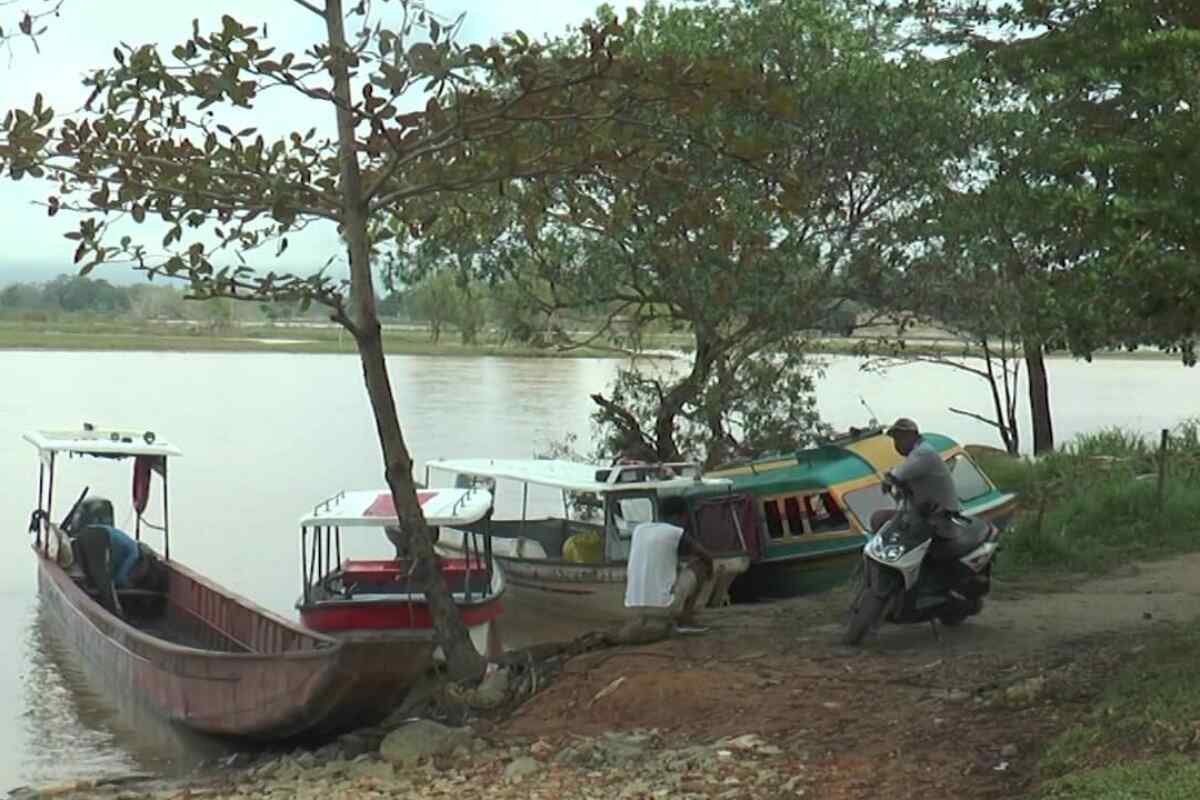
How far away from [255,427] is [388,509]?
29093mm

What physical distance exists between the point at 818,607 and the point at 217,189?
6.03m

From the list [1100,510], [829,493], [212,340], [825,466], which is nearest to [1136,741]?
[829,493]

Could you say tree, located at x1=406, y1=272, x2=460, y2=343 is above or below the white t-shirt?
above

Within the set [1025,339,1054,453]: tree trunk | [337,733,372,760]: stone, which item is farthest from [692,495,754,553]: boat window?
[1025,339,1054,453]: tree trunk

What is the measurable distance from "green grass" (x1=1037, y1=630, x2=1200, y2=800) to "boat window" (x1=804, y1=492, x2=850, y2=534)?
762cm

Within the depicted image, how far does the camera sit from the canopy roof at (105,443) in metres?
16.6

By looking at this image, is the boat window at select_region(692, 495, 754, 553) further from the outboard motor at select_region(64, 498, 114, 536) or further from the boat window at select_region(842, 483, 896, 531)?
the outboard motor at select_region(64, 498, 114, 536)

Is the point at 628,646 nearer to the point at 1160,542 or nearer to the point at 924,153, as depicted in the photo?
the point at 1160,542

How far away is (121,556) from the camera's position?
623 inches

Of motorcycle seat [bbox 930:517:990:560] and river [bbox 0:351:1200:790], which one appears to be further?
river [bbox 0:351:1200:790]

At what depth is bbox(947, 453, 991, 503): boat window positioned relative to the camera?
16.7 metres

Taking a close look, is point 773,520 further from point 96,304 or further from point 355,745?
point 96,304

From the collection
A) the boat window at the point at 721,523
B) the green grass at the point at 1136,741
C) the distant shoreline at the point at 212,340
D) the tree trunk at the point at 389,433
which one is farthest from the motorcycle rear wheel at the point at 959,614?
the distant shoreline at the point at 212,340

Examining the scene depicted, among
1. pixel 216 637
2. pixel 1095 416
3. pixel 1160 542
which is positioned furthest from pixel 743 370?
pixel 1095 416
